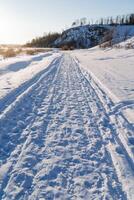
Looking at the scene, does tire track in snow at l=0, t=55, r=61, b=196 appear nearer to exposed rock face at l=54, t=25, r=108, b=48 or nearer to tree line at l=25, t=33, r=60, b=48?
exposed rock face at l=54, t=25, r=108, b=48

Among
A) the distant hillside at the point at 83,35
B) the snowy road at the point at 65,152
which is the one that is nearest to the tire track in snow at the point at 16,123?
the snowy road at the point at 65,152

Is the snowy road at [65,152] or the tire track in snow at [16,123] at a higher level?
the tire track in snow at [16,123]

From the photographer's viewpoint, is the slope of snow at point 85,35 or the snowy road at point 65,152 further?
the slope of snow at point 85,35

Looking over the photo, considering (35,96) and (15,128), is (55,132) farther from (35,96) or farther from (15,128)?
(35,96)

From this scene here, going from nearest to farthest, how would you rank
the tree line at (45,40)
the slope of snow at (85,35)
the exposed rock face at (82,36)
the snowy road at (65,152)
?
1. the snowy road at (65,152)
2. the slope of snow at (85,35)
3. the exposed rock face at (82,36)
4. the tree line at (45,40)

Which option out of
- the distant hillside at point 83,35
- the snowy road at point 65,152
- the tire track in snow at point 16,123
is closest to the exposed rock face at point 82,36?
the distant hillside at point 83,35

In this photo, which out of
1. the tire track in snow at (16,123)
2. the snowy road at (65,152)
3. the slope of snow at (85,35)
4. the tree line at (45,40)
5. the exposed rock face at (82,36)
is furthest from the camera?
the tree line at (45,40)

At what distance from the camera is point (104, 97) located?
10203 millimetres

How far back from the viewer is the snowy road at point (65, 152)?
3.87 metres

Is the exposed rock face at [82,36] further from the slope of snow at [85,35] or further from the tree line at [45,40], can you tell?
the tree line at [45,40]

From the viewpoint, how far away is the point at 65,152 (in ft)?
16.7

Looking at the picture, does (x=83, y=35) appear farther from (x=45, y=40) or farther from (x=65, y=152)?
(x=65, y=152)

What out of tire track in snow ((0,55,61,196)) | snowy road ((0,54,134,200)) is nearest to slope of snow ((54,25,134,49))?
tire track in snow ((0,55,61,196))

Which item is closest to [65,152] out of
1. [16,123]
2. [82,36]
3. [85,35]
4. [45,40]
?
[16,123]
